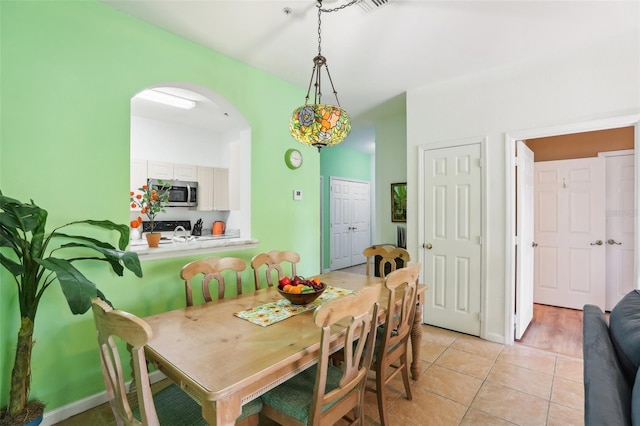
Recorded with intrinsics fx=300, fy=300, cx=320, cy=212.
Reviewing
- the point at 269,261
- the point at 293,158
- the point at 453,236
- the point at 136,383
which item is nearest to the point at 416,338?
the point at 269,261

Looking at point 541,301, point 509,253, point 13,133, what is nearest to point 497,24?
point 509,253

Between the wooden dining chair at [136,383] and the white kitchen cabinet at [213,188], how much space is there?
3.80 m

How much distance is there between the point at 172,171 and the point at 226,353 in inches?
158

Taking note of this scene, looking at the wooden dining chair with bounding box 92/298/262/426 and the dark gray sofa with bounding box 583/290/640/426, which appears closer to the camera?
the dark gray sofa with bounding box 583/290/640/426

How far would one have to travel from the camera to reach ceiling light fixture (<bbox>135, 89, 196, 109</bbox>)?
3422mm

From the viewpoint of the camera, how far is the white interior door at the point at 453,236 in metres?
3.19

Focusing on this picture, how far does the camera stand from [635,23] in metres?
2.31

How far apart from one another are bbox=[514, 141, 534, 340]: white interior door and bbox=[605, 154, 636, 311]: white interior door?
1.22 meters

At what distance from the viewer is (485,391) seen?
222cm

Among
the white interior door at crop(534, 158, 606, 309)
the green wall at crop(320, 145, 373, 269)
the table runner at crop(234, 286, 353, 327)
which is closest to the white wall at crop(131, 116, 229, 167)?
the green wall at crop(320, 145, 373, 269)

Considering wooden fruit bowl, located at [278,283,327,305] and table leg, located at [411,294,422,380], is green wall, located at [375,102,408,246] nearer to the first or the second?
table leg, located at [411,294,422,380]

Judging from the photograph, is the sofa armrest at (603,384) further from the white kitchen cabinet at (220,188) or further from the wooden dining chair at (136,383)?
the white kitchen cabinet at (220,188)

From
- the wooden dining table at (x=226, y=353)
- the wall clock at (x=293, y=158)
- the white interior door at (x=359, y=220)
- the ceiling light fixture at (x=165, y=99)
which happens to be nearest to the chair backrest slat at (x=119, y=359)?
the wooden dining table at (x=226, y=353)

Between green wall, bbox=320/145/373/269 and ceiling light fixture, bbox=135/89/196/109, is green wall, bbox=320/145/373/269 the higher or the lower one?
the lower one
